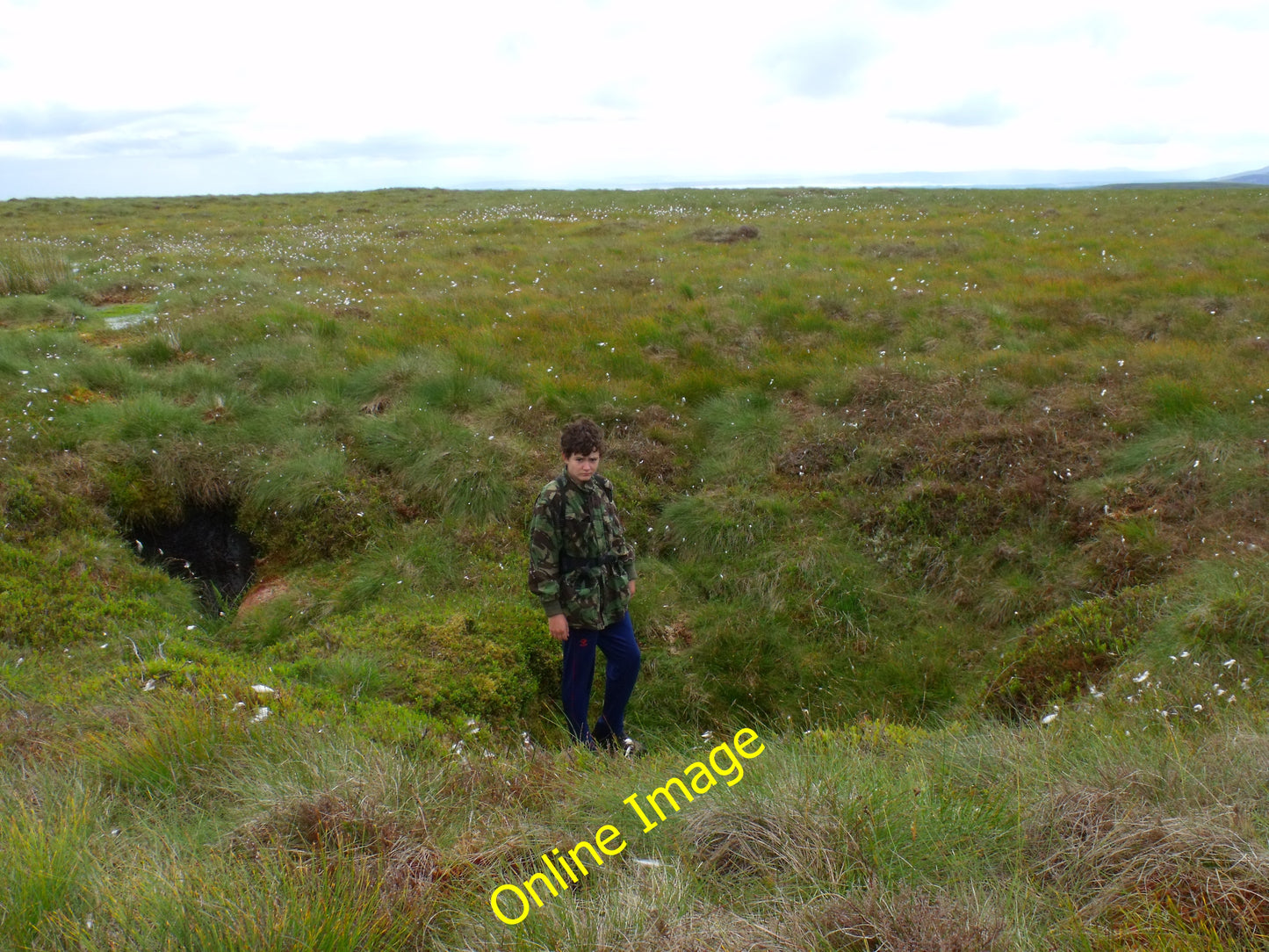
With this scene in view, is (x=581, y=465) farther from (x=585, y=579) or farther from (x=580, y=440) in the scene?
(x=585, y=579)

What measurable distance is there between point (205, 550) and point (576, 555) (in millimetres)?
4975

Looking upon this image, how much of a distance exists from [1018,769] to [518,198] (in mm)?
40229

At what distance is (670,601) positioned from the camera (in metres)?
6.98

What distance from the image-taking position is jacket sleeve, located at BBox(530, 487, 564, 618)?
4.89 metres

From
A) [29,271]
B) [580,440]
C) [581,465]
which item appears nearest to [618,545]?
[581,465]

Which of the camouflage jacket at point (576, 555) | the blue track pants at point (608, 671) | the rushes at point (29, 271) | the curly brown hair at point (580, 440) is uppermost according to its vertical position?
the rushes at point (29, 271)

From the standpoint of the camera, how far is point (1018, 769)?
353cm

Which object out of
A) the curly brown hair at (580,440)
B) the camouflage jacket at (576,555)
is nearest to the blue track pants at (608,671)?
the camouflage jacket at (576,555)

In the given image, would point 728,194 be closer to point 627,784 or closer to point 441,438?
point 441,438

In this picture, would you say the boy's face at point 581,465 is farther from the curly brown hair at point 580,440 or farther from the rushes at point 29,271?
the rushes at point 29,271

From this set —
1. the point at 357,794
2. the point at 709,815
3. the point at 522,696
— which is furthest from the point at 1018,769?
the point at 522,696

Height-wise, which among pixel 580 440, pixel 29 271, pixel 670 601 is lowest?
pixel 670 601

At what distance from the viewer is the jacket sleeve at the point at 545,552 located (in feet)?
16.0

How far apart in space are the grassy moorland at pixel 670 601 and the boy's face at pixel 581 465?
5.62 ft
